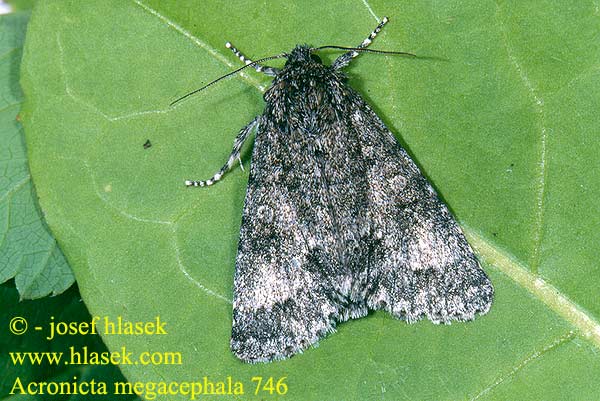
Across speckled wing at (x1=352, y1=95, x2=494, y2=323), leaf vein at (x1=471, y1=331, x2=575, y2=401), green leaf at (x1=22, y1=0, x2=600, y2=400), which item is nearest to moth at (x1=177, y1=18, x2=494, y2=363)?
speckled wing at (x1=352, y1=95, x2=494, y2=323)

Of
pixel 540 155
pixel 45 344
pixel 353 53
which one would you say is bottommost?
pixel 45 344

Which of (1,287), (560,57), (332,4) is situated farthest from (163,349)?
(560,57)

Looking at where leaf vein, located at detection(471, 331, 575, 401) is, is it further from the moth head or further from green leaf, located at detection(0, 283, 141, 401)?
green leaf, located at detection(0, 283, 141, 401)

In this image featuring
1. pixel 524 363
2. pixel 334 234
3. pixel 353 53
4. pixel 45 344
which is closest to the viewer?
pixel 524 363

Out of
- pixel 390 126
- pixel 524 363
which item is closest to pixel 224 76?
pixel 390 126

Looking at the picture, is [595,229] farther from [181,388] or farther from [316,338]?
[181,388]

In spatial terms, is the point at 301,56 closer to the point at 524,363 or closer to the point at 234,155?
the point at 234,155
